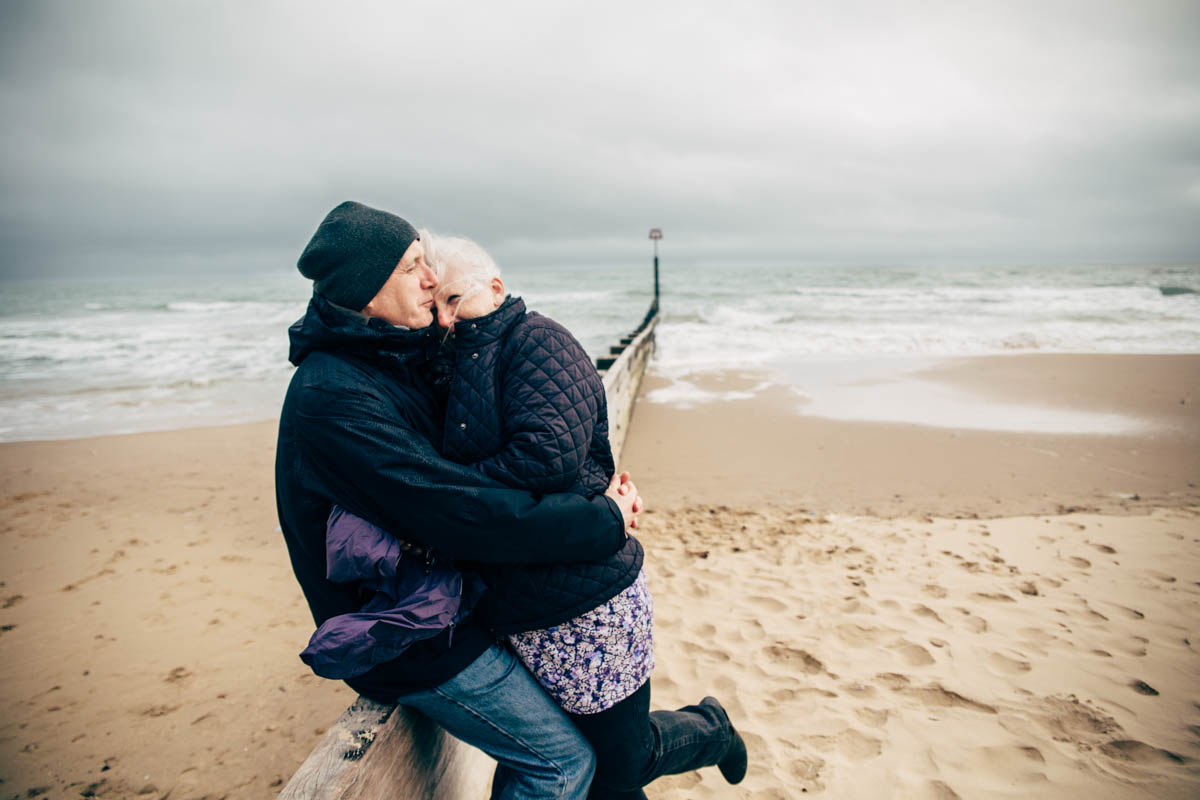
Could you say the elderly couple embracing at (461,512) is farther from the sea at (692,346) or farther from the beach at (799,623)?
the sea at (692,346)

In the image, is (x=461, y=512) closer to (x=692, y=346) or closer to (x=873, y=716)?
(x=873, y=716)

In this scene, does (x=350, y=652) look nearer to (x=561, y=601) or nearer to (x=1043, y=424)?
(x=561, y=601)

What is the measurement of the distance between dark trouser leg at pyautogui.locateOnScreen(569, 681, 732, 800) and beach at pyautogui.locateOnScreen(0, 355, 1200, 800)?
0.52 m

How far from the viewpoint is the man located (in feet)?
4.75

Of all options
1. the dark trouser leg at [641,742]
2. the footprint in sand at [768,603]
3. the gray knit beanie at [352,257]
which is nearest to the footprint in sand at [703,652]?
the footprint in sand at [768,603]

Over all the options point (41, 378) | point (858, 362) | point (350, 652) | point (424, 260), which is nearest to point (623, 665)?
point (350, 652)

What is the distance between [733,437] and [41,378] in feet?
51.6

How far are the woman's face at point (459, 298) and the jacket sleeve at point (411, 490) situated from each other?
330mm

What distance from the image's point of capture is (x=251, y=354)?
17.1m

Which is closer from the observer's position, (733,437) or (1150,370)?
(733,437)

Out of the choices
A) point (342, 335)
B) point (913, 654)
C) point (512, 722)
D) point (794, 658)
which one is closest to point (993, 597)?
point (913, 654)

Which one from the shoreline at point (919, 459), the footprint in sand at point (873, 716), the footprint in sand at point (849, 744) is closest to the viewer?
the footprint in sand at point (849, 744)

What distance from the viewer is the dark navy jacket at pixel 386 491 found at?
1437mm

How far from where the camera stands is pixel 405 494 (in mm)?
1447
